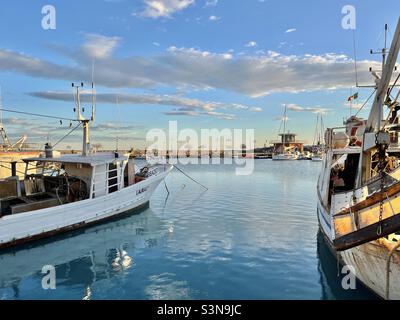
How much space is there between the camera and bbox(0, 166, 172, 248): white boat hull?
13953 millimetres

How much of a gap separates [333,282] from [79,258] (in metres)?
10.1

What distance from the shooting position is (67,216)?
16.2 m

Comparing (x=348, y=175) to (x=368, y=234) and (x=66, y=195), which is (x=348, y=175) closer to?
(x=368, y=234)

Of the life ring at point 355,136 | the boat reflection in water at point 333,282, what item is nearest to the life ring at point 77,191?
the boat reflection in water at point 333,282

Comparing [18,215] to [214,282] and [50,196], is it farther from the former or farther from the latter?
[214,282]

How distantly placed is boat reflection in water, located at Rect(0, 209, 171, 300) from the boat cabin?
86.6 inches

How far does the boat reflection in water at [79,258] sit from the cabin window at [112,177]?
93.4 inches

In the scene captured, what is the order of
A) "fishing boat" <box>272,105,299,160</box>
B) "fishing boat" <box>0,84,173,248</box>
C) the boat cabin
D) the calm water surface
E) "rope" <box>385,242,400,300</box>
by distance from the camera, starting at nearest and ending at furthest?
"rope" <box>385,242,400,300</box>
the calm water surface
"fishing boat" <box>0,84,173,248</box>
the boat cabin
"fishing boat" <box>272,105,299,160</box>

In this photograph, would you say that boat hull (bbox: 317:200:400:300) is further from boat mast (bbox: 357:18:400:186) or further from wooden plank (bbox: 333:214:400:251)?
boat mast (bbox: 357:18:400:186)

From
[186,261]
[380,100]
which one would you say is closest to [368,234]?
[380,100]

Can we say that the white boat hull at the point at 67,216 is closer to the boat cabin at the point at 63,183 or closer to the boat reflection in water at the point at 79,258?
the boat reflection in water at the point at 79,258

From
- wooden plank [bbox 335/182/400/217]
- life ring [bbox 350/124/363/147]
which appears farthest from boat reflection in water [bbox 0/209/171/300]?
life ring [bbox 350/124/363/147]
